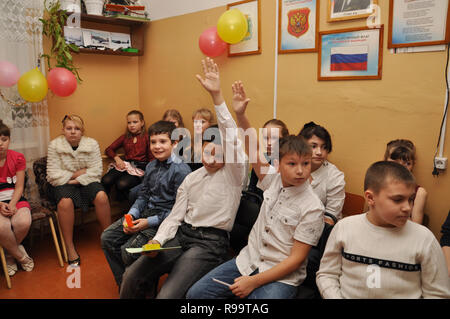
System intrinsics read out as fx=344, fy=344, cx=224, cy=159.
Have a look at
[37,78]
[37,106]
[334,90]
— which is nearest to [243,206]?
[334,90]

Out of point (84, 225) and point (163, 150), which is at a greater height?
point (163, 150)

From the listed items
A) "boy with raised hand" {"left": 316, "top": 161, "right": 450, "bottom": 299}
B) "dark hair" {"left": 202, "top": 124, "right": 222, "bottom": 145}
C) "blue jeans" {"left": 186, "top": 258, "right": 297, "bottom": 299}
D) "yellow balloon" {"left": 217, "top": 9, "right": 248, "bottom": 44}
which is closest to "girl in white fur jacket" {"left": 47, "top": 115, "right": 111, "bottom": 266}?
"dark hair" {"left": 202, "top": 124, "right": 222, "bottom": 145}

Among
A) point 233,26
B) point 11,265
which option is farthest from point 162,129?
point 11,265

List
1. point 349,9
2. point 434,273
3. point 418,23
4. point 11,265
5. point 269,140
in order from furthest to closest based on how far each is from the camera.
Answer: point 11,265
point 269,140
point 349,9
point 418,23
point 434,273

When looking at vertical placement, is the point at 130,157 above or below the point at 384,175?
below

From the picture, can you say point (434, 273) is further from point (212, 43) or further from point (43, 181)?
point (43, 181)

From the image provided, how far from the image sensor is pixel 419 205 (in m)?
2.15

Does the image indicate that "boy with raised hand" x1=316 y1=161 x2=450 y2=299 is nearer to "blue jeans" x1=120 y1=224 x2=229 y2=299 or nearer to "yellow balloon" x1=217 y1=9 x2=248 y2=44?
"blue jeans" x1=120 y1=224 x2=229 y2=299

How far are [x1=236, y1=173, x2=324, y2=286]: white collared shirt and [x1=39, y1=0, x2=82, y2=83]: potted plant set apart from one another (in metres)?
2.64

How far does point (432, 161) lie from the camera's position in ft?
7.31

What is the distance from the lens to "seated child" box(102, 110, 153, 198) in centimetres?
344

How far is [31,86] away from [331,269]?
279 cm
